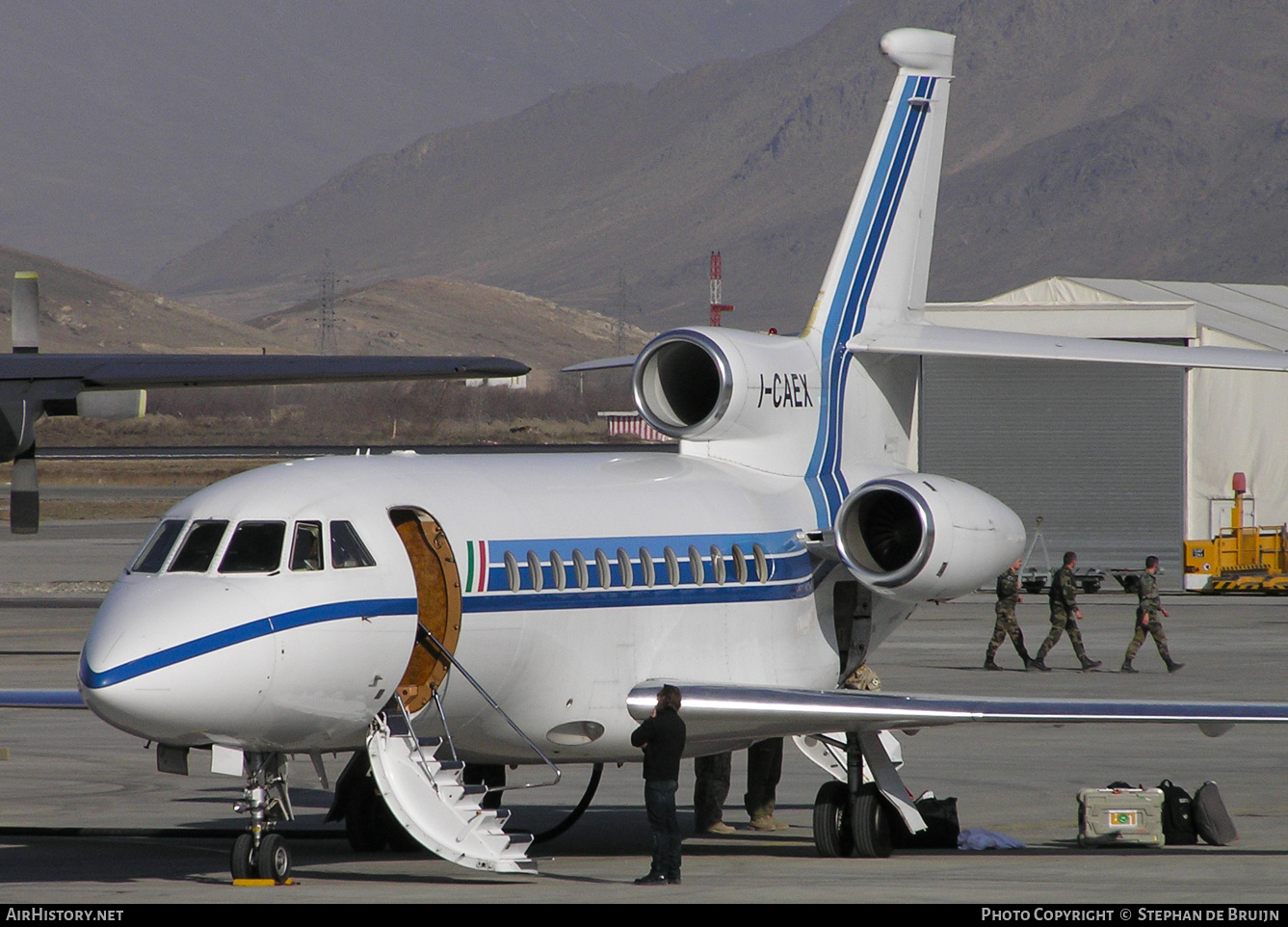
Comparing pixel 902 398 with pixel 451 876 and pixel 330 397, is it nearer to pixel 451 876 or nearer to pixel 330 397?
pixel 451 876

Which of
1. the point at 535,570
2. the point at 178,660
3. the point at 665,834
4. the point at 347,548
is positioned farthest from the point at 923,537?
the point at 178,660

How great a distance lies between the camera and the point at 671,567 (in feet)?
57.7

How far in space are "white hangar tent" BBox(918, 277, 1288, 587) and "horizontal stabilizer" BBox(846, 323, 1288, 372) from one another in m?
27.4

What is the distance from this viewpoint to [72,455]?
3354 inches

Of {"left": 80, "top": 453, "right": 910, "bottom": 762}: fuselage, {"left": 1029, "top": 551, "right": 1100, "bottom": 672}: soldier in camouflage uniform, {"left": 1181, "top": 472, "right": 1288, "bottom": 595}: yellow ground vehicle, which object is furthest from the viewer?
{"left": 1181, "top": 472, "right": 1288, "bottom": 595}: yellow ground vehicle

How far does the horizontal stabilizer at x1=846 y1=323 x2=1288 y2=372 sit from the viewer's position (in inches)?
704

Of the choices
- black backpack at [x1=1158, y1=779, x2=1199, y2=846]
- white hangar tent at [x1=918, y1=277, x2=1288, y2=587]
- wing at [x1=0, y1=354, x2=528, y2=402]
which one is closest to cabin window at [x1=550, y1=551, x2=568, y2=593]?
black backpack at [x1=1158, y1=779, x2=1199, y2=846]

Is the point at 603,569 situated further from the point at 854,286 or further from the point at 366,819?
the point at 854,286

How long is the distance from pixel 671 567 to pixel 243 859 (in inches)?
191

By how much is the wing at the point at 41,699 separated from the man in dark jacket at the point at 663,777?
16.3 ft

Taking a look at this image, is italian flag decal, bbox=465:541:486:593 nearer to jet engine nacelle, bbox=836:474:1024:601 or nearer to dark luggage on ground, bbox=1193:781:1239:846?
jet engine nacelle, bbox=836:474:1024:601

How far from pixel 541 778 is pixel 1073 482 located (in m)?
29.4

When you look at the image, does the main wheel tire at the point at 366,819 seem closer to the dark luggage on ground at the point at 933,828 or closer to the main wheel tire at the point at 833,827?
the main wheel tire at the point at 833,827
